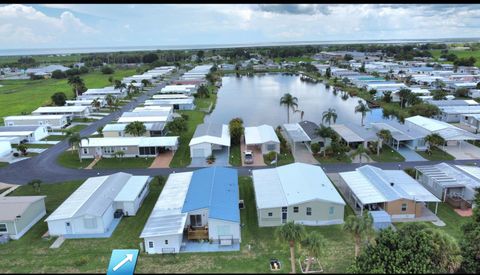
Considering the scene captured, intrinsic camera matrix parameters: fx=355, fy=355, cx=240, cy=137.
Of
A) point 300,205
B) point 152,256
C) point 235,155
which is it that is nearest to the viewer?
point 152,256

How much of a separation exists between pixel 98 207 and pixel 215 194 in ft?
27.0

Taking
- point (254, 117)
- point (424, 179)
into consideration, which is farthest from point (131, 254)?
point (254, 117)

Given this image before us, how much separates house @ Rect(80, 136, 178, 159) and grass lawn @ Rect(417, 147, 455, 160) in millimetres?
27476

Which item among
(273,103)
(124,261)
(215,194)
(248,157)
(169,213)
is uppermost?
(124,261)

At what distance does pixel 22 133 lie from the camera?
46625 mm

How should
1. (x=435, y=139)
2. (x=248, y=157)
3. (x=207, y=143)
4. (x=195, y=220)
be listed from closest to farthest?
(x=195, y=220) < (x=435, y=139) < (x=248, y=157) < (x=207, y=143)

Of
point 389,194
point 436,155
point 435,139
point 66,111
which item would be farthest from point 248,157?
point 66,111

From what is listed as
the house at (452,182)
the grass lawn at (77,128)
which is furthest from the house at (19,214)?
the house at (452,182)

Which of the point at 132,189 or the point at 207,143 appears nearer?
the point at 132,189

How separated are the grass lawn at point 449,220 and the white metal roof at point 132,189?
761 inches

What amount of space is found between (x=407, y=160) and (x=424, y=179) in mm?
6312

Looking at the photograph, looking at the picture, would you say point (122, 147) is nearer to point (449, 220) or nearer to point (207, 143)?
point (207, 143)

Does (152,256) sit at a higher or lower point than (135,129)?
lower

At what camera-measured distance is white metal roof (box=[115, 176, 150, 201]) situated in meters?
26.9
